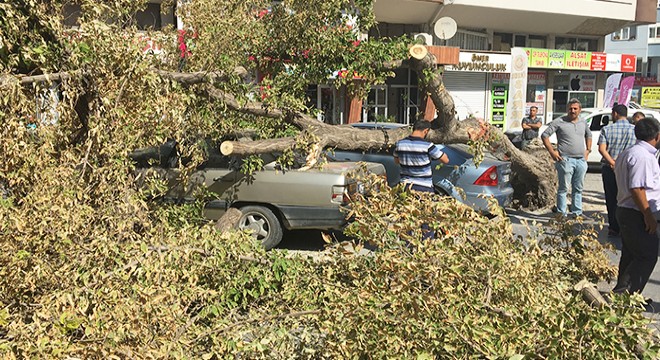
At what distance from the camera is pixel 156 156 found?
7.09 metres

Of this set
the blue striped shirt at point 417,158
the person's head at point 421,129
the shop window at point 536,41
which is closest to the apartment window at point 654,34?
the shop window at point 536,41

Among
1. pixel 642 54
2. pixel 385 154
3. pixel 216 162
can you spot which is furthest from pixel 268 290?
pixel 642 54

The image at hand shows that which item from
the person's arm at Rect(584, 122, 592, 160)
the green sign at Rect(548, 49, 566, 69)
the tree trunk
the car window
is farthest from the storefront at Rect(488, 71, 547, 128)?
the person's arm at Rect(584, 122, 592, 160)

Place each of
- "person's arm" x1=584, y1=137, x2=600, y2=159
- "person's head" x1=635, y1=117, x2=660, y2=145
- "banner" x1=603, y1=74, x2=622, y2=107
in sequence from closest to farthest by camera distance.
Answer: "person's head" x1=635, y1=117, x2=660, y2=145
"person's arm" x1=584, y1=137, x2=600, y2=159
"banner" x1=603, y1=74, x2=622, y2=107

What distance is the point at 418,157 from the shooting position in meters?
6.07

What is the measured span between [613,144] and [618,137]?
4.1 inches

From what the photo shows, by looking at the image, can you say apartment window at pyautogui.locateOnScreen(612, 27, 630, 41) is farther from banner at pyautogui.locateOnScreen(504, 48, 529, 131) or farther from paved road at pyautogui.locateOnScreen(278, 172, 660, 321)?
paved road at pyautogui.locateOnScreen(278, 172, 660, 321)

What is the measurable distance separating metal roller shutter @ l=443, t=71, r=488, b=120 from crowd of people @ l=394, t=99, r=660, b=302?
55.6 ft

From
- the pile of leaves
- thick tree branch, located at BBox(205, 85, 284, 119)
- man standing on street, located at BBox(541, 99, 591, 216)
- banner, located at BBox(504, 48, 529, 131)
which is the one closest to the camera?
the pile of leaves

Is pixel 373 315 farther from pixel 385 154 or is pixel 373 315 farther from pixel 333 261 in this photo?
pixel 385 154

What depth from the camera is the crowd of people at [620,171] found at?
190 inches

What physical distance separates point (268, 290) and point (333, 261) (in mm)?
553

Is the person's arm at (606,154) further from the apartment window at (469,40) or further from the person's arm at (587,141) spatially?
the apartment window at (469,40)

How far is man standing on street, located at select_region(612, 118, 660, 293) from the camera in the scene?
477cm
